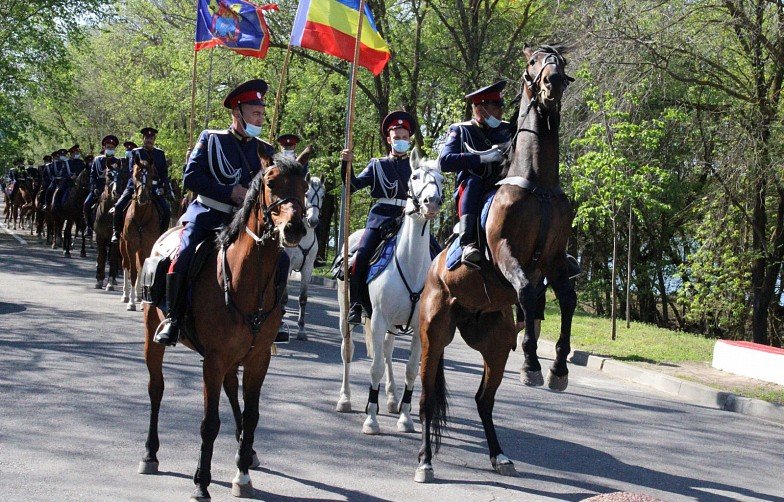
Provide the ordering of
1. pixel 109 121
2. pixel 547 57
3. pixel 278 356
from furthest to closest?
pixel 109 121 < pixel 278 356 < pixel 547 57

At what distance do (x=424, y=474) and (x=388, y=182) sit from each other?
3.88m

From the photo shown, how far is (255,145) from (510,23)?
24.7m

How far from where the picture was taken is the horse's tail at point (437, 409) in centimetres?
854

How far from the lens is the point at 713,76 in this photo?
20.4 metres

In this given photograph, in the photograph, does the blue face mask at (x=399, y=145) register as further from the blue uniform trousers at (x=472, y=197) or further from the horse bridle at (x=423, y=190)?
the blue uniform trousers at (x=472, y=197)

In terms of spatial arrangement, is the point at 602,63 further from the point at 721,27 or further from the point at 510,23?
the point at 510,23

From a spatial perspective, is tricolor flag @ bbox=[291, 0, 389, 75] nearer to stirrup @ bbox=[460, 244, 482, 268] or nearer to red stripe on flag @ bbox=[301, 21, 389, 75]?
red stripe on flag @ bbox=[301, 21, 389, 75]

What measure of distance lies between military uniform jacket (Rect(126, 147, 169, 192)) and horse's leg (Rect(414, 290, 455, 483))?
918 centimetres

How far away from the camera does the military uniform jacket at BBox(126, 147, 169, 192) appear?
16.9 m

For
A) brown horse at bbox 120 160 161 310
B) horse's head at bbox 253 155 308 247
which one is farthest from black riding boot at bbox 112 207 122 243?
horse's head at bbox 253 155 308 247

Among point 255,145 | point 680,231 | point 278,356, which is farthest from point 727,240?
point 255,145

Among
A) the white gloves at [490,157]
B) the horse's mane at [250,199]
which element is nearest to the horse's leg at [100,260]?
the white gloves at [490,157]

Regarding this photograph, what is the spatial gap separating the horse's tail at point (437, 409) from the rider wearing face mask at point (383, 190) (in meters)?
1.82

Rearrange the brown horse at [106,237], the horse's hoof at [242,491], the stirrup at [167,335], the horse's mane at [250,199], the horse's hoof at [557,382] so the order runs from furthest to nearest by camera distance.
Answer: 1. the brown horse at [106,237]
2. the horse's hoof at [557,382]
3. the stirrup at [167,335]
4. the horse's hoof at [242,491]
5. the horse's mane at [250,199]
